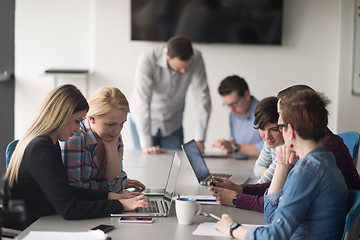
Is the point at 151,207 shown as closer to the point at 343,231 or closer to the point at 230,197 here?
the point at 230,197

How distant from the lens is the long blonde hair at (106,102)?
2350 mm

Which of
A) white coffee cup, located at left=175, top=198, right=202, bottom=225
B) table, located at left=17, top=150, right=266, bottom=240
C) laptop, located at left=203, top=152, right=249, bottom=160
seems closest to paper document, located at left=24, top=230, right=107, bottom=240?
table, located at left=17, top=150, right=266, bottom=240

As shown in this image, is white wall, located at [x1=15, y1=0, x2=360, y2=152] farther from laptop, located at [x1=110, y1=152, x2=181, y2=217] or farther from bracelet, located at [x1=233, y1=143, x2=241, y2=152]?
laptop, located at [x1=110, y1=152, x2=181, y2=217]

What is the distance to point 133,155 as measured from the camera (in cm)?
365

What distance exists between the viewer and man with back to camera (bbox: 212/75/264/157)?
3713 mm

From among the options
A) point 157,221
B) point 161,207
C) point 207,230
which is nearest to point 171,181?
point 161,207

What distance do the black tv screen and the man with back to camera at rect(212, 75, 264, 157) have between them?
1817 mm

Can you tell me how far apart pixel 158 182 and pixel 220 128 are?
114 inches

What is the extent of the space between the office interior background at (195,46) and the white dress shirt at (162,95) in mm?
1290

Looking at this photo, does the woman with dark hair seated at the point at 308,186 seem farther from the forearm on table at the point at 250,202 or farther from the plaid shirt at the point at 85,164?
the plaid shirt at the point at 85,164

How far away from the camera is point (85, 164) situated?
237 cm

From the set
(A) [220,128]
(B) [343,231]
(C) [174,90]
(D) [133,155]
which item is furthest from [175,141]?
(B) [343,231]

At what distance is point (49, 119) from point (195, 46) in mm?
3608

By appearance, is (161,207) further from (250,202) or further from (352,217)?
(352,217)
